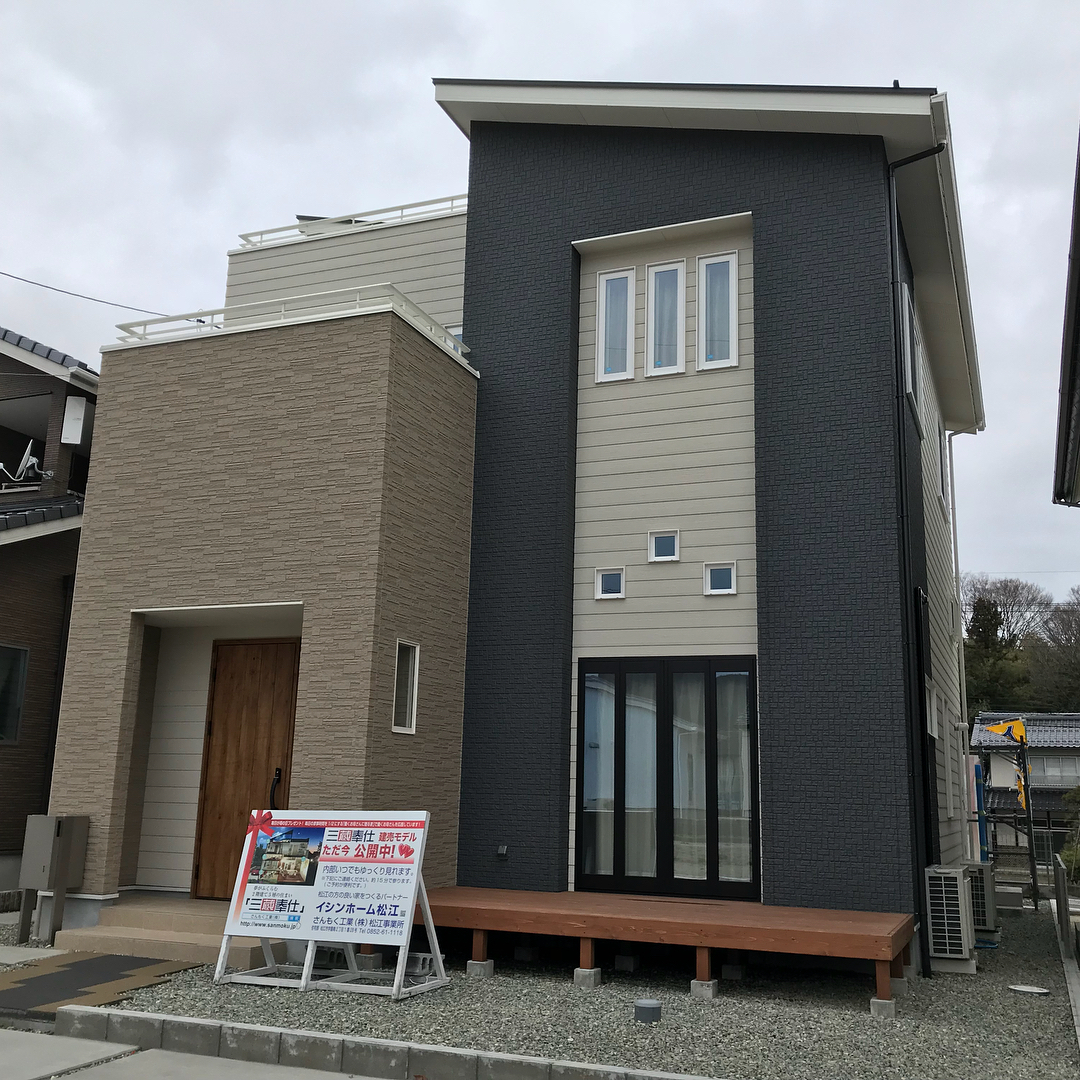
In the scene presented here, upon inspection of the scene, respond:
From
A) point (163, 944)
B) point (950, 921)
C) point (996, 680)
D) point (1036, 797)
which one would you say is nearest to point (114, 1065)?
point (163, 944)

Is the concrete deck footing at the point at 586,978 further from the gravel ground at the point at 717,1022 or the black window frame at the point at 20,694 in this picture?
the black window frame at the point at 20,694

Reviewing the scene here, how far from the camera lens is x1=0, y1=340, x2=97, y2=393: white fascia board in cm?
1410

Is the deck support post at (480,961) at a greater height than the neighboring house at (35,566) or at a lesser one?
lesser

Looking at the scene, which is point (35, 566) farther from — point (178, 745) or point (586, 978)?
point (586, 978)

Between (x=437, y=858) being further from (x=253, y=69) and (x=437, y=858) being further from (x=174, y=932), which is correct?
(x=253, y=69)

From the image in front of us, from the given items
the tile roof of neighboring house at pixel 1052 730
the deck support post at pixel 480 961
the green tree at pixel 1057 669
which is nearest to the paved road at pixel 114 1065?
the deck support post at pixel 480 961

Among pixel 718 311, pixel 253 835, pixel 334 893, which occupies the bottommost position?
pixel 334 893

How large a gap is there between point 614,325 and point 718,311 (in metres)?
1.17

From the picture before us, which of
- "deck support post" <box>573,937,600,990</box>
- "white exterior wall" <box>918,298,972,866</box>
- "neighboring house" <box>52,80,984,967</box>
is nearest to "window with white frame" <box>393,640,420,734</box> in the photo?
"neighboring house" <box>52,80,984,967</box>

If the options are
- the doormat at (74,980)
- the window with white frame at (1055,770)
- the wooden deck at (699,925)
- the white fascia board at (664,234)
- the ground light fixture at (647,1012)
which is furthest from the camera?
the window with white frame at (1055,770)

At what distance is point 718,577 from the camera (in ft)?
34.3

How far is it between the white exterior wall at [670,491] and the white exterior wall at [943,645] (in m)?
3.02

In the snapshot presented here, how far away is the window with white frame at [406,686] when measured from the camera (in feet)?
32.2

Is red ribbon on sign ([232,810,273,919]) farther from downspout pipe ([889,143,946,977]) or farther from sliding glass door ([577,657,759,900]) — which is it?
downspout pipe ([889,143,946,977])
